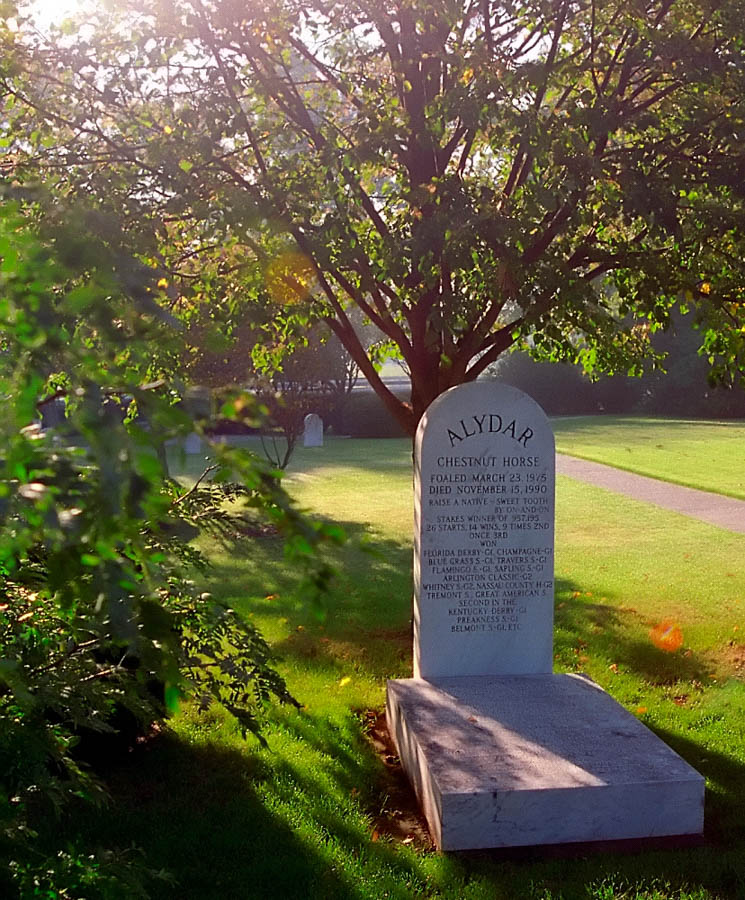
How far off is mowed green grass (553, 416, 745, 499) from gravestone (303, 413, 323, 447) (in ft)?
22.9

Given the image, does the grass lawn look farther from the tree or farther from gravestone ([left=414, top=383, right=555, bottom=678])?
the tree

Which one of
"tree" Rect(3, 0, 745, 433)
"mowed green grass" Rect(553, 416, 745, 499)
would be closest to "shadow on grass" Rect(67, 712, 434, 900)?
"tree" Rect(3, 0, 745, 433)

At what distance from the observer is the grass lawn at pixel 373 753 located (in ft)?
14.6

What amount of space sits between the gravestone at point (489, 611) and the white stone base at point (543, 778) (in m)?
0.02

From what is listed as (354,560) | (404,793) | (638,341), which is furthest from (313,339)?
(404,793)

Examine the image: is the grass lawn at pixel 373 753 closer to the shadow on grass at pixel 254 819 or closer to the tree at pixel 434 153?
the shadow on grass at pixel 254 819

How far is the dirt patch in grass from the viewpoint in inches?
194

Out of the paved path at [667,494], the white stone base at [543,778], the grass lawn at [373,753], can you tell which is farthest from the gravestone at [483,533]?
the paved path at [667,494]

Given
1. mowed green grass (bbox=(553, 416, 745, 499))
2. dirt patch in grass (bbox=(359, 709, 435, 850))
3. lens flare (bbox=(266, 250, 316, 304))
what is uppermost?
lens flare (bbox=(266, 250, 316, 304))

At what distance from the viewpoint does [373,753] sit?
604 centimetres

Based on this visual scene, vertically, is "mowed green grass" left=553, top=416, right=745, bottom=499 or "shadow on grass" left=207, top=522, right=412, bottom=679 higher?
"mowed green grass" left=553, top=416, right=745, bottom=499

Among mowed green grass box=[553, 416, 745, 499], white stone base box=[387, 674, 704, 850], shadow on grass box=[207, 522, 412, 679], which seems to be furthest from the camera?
mowed green grass box=[553, 416, 745, 499]

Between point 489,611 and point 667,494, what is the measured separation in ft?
38.8

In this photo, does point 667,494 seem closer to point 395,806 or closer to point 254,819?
point 395,806
